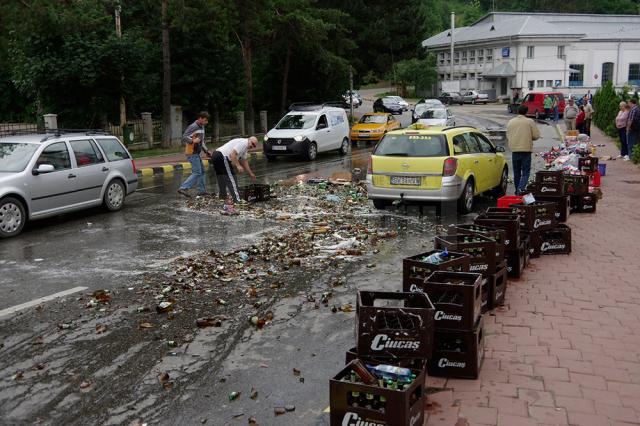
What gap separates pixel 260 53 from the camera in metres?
37.2

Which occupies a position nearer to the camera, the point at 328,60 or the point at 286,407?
the point at 286,407

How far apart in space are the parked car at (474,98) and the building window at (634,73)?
70.2ft

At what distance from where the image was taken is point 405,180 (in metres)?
12.6

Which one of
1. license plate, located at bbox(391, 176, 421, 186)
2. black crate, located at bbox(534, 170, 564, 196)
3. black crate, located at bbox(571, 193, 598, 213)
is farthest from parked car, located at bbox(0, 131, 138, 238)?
black crate, located at bbox(571, 193, 598, 213)

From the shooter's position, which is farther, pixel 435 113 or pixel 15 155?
pixel 435 113

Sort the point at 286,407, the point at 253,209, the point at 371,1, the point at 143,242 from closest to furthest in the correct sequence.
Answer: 1. the point at 286,407
2. the point at 143,242
3. the point at 253,209
4. the point at 371,1

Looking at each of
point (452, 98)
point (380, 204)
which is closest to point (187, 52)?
point (380, 204)

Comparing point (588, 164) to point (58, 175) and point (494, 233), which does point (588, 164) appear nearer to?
point (494, 233)

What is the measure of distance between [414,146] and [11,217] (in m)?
7.38

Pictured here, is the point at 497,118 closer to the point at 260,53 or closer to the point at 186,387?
the point at 260,53

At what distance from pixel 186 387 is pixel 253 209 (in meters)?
8.40

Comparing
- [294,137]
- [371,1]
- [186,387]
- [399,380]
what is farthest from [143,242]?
[371,1]

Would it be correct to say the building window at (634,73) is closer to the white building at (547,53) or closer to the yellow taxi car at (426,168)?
the white building at (547,53)

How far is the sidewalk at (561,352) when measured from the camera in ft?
15.9
